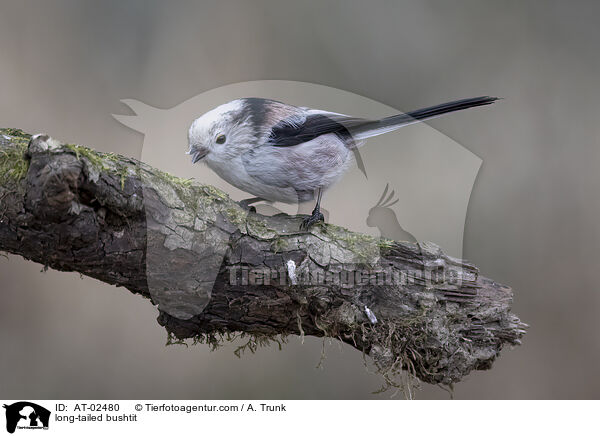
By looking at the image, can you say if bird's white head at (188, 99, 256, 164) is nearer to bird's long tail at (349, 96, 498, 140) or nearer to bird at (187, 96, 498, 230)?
bird at (187, 96, 498, 230)

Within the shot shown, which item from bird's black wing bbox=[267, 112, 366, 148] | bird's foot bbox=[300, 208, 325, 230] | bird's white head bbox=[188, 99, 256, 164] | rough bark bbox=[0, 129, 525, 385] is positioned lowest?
rough bark bbox=[0, 129, 525, 385]

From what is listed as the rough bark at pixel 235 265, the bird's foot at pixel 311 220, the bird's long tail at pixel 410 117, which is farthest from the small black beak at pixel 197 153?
the bird's long tail at pixel 410 117

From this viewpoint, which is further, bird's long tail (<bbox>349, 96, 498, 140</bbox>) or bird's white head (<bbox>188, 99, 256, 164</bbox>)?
bird's long tail (<bbox>349, 96, 498, 140</bbox>)

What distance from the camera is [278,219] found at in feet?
5.64

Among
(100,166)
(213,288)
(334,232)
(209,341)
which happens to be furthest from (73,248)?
(334,232)

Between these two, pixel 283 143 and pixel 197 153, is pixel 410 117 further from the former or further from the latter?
pixel 197 153

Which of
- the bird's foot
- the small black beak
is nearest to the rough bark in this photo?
the bird's foot

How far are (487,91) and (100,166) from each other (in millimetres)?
2656

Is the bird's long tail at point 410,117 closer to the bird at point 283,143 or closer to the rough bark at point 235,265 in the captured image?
the bird at point 283,143

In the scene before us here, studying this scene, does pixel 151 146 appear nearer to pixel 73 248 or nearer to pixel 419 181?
pixel 73 248

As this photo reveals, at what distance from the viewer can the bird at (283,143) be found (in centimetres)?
173

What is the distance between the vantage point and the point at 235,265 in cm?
153

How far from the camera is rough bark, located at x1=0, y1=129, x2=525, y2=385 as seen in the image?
50.9 inches

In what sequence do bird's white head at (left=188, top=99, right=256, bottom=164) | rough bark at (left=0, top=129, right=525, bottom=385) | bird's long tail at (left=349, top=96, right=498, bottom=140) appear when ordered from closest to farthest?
rough bark at (left=0, top=129, right=525, bottom=385) < bird's white head at (left=188, top=99, right=256, bottom=164) < bird's long tail at (left=349, top=96, right=498, bottom=140)
